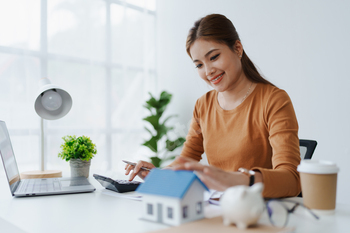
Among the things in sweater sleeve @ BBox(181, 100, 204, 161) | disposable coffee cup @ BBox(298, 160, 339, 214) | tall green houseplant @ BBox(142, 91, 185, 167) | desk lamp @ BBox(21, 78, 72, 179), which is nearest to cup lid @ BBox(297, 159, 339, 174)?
disposable coffee cup @ BBox(298, 160, 339, 214)

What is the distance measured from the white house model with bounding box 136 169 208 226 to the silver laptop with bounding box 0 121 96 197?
0.54 meters

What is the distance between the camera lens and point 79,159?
154cm

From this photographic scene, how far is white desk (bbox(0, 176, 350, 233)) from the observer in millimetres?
719

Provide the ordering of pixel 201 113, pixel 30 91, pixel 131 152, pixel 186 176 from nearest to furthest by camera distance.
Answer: pixel 186 176, pixel 201 113, pixel 30 91, pixel 131 152

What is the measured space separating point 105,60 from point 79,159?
2.57m

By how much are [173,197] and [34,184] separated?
91 centimetres

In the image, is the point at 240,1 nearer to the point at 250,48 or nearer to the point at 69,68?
the point at 250,48

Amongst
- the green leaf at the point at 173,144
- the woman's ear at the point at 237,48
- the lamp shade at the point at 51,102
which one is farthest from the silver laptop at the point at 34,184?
the green leaf at the point at 173,144

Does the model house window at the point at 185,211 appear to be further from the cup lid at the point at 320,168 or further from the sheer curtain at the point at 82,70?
the sheer curtain at the point at 82,70

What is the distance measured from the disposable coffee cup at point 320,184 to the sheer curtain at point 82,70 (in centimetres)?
281

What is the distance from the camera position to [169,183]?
68 centimetres

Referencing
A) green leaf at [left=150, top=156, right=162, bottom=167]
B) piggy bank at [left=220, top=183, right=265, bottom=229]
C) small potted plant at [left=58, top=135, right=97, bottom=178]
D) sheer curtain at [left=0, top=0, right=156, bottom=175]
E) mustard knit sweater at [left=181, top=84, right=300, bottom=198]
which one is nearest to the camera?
piggy bank at [left=220, top=183, right=265, bottom=229]

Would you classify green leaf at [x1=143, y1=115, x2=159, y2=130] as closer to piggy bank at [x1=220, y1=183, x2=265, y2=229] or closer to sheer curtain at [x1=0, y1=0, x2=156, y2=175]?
sheer curtain at [x1=0, y1=0, x2=156, y2=175]

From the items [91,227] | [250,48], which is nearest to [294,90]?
[250,48]
